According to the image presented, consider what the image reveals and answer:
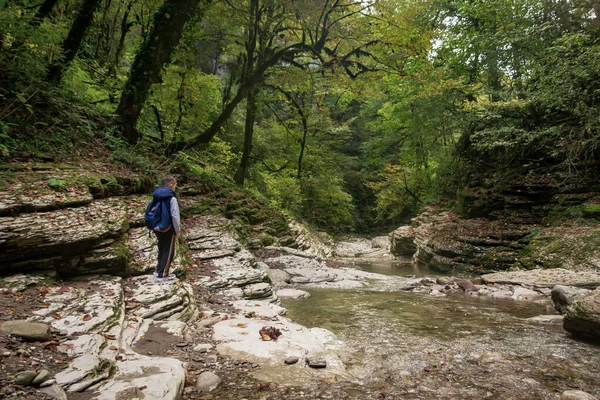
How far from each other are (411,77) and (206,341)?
1017 cm

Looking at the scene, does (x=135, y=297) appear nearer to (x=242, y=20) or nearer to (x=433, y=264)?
(x=242, y=20)

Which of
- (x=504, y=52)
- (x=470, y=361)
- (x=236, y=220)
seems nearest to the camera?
(x=470, y=361)

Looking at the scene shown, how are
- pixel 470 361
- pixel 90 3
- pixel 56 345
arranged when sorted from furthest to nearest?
1. pixel 90 3
2. pixel 470 361
3. pixel 56 345

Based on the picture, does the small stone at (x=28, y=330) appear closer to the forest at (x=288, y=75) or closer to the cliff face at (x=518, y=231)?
the forest at (x=288, y=75)

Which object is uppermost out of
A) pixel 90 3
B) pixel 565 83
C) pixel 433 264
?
pixel 90 3

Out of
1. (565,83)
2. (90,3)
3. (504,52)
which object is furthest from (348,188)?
(90,3)

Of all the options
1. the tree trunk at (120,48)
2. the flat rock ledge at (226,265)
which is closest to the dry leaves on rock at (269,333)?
the flat rock ledge at (226,265)

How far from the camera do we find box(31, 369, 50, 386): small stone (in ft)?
8.03

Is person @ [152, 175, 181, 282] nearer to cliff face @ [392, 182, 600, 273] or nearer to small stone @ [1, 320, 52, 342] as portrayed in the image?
small stone @ [1, 320, 52, 342]

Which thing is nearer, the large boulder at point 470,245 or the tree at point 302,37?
the tree at point 302,37

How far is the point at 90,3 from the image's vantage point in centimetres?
867

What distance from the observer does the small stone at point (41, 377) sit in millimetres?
2447

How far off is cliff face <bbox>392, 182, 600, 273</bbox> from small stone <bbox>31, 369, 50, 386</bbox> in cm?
1138

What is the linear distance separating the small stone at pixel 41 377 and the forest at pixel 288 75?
4822 millimetres
